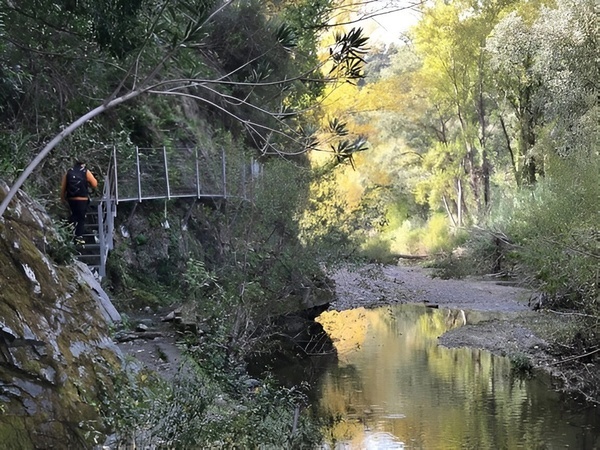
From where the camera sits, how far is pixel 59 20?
7.05 metres

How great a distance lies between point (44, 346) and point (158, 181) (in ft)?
26.0

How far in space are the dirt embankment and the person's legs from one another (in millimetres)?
8095

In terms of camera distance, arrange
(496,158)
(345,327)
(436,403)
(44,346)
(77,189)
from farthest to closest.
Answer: (496,158), (345,327), (436,403), (77,189), (44,346)

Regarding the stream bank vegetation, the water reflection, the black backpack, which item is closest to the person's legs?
the black backpack

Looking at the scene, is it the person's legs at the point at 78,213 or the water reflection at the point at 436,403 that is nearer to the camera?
the water reflection at the point at 436,403

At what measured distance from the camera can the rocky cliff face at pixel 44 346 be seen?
18.0ft

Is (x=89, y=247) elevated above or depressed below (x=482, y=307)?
above

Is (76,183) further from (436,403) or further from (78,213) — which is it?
(436,403)

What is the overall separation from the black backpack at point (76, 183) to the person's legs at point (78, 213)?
0.13 metres

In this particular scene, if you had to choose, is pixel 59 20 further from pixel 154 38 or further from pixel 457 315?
pixel 457 315

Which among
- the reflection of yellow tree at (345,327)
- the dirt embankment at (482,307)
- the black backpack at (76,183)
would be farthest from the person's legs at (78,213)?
the dirt embankment at (482,307)

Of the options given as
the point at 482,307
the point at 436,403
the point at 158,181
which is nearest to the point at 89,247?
the point at 158,181

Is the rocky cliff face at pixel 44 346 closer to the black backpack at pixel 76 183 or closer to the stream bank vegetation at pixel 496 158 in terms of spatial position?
the black backpack at pixel 76 183

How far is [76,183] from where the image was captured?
1052cm
